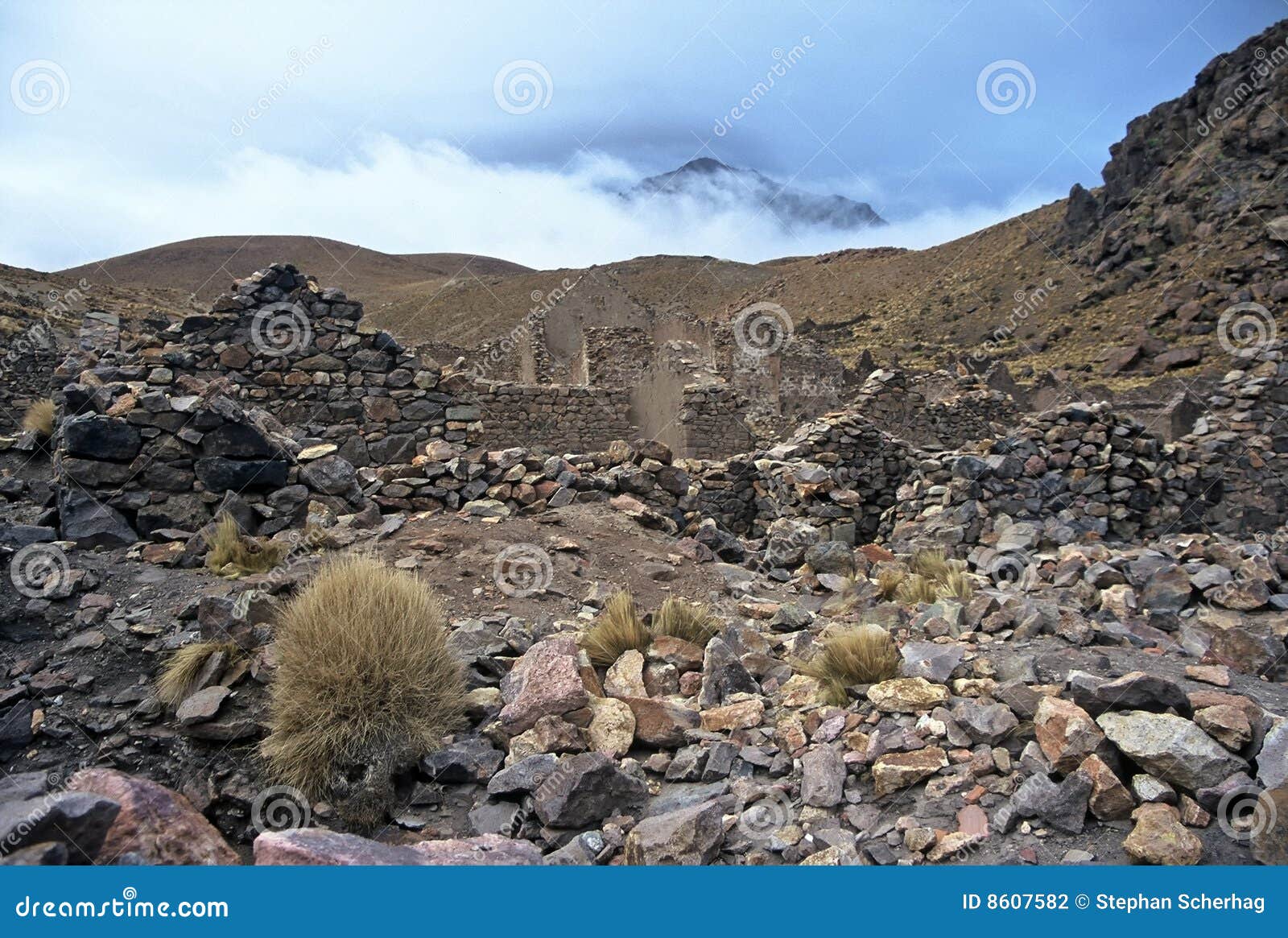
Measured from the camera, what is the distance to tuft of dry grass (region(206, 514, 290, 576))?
18.6ft

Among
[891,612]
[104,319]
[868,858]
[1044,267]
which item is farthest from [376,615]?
[1044,267]

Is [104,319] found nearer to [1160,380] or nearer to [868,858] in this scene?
[868,858]

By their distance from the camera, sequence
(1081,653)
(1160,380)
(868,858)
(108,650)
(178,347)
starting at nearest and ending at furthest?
(868,858), (108,650), (1081,653), (178,347), (1160,380)

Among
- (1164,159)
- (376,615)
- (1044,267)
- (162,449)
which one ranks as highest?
(1164,159)

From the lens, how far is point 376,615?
12.6 feet

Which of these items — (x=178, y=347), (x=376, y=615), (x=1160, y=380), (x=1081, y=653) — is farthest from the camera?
(x=1160, y=380)

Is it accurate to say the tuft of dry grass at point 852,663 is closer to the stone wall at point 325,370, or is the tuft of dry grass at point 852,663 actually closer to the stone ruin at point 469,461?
the stone ruin at point 469,461

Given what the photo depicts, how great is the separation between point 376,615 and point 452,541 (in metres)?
3.07

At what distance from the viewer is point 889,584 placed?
22.9 feet
